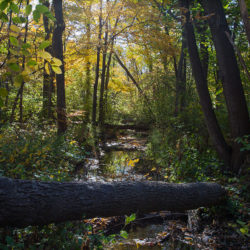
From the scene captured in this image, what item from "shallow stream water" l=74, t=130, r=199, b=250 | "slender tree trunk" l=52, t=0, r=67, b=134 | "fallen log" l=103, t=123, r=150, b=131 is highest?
"slender tree trunk" l=52, t=0, r=67, b=134

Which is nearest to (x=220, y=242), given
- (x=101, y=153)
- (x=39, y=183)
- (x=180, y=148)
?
(x=39, y=183)

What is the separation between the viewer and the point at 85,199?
2557 millimetres

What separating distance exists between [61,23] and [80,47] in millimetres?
2903

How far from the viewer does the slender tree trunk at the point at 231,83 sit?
4.66 meters

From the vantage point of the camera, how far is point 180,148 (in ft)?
19.2

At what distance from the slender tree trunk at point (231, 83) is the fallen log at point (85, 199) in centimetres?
159

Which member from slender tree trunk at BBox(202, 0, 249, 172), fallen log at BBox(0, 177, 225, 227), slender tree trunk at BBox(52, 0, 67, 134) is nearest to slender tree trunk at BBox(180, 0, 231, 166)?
slender tree trunk at BBox(202, 0, 249, 172)

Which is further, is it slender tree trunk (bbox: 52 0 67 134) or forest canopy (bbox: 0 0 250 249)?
slender tree trunk (bbox: 52 0 67 134)

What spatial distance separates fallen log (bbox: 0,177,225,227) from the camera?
7.18ft

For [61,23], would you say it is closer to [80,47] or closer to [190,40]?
[80,47]

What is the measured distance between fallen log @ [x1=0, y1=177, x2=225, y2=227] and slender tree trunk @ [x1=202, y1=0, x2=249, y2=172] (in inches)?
62.6

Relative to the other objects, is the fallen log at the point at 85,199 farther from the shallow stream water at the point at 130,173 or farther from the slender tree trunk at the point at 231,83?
the slender tree trunk at the point at 231,83

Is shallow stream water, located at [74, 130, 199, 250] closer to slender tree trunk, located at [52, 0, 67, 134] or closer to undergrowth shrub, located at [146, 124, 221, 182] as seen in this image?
undergrowth shrub, located at [146, 124, 221, 182]

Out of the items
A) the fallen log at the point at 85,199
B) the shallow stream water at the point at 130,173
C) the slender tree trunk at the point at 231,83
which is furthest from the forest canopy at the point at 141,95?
the fallen log at the point at 85,199
